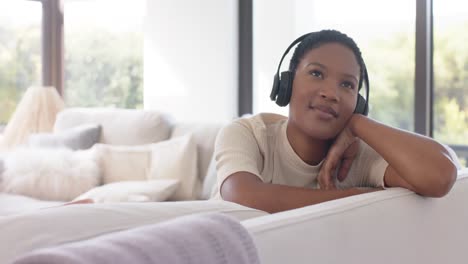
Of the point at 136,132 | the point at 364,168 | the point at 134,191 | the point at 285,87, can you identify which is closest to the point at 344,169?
the point at 364,168

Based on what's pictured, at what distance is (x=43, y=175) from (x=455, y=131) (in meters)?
2.24

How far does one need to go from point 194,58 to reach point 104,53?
→ 1059 mm

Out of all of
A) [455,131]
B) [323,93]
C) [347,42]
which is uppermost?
[347,42]

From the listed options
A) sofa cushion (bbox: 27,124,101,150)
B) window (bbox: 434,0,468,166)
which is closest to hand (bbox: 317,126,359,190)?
window (bbox: 434,0,468,166)

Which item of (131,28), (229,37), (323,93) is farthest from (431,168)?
(131,28)

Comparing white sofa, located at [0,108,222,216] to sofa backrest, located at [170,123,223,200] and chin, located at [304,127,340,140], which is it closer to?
sofa backrest, located at [170,123,223,200]

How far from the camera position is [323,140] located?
1.76 meters

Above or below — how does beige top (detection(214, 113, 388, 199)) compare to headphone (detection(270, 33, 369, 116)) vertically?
below

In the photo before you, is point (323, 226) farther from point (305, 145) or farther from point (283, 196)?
point (305, 145)

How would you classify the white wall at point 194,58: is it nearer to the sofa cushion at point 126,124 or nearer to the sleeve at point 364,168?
the sofa cushion at point 126,124

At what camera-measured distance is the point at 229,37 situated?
4492mm

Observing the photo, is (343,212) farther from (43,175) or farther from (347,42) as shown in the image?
(43,175)

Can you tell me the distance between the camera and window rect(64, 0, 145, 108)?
16.8ft

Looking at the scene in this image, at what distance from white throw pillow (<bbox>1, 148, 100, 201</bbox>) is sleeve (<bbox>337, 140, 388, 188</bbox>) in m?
2.04
